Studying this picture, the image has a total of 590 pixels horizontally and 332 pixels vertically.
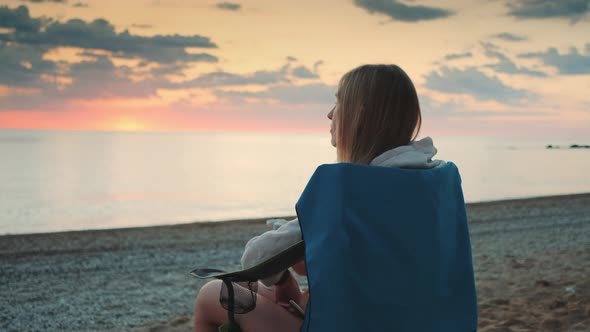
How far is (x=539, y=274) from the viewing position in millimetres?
6613

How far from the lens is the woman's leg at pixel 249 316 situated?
6.33ft

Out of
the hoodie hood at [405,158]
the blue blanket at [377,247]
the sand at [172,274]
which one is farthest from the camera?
the sand at [172,274]

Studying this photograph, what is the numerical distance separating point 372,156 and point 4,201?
25383 millimetres

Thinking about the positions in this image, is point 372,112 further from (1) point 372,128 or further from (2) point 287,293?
(2) point 287,293

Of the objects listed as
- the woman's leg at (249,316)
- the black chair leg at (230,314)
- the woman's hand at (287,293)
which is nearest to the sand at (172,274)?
the woman's hand at (287,293)

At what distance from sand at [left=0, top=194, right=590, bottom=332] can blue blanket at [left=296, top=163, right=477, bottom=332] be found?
3.01m

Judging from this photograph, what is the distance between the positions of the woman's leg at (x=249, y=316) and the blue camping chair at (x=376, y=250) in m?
0.17

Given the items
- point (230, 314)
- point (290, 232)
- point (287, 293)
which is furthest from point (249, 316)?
point (290, 232)

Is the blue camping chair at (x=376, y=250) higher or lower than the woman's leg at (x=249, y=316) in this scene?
higher

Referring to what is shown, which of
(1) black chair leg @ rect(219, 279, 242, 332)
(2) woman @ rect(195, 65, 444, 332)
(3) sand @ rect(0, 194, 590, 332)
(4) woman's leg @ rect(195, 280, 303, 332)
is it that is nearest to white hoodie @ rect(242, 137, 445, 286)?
(2) woman @ rect(195, 65, 444, 332)

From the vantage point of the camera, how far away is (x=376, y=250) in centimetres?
161

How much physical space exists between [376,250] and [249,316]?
575mm

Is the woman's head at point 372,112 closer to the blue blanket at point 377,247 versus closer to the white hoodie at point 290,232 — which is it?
the white hoodie at point 290,232

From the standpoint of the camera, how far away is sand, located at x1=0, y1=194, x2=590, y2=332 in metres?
5.21
